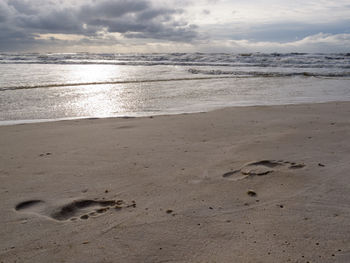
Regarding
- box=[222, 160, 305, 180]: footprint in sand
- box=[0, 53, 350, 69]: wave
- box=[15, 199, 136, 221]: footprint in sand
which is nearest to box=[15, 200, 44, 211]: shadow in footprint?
box=[15, 199, 136, 221]: footprint in sand

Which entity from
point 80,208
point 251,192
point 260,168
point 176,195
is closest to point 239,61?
point 260,168

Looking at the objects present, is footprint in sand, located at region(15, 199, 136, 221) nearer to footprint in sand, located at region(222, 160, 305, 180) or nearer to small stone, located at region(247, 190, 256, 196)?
small stone, located at region(247, 190, 256, 196)

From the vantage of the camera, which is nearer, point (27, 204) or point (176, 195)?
point (27, 204)

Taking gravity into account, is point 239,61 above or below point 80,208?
above

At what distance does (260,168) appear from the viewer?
341 cm

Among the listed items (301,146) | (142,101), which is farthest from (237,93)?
(301,146)

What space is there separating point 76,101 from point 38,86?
4.31 m

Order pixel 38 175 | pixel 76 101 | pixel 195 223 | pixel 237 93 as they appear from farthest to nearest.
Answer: pixel 237 93, pixel 76 101, pixel 38 175, pixel 195 223

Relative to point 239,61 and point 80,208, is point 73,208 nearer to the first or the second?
point 80,208

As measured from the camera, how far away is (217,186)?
298cm

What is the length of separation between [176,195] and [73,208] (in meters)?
0.90

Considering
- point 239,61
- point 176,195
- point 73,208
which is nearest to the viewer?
point 73,208

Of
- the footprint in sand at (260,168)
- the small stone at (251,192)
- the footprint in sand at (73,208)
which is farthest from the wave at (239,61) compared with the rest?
the footprint in sand at (73,208)

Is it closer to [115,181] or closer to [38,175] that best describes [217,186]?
[115,181]
